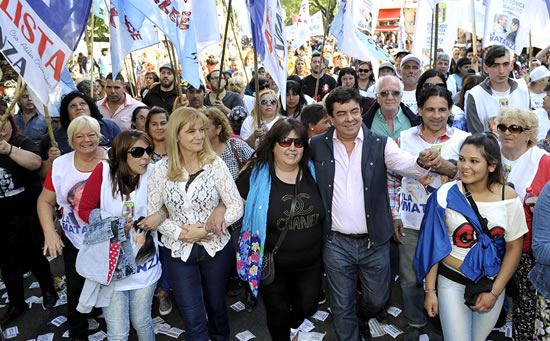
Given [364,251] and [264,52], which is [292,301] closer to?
[364,251]

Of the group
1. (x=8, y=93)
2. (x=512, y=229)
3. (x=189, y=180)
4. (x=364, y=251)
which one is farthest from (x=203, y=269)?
(x=8, y=93)

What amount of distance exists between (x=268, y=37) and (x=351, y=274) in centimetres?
224

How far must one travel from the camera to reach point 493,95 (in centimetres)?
471

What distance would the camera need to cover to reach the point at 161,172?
10.7 feet

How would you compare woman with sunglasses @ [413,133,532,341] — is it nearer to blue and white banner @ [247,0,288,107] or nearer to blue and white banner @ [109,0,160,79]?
blue and white banner @ [247,0,288,107]

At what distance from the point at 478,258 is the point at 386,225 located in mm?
701

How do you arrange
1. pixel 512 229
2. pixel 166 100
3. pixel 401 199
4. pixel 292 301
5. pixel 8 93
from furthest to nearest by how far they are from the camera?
1. pixel 8 93
2. pixel 166 100
3. pixel 401 199
4. pixel 292 301
5. pixel 512 229

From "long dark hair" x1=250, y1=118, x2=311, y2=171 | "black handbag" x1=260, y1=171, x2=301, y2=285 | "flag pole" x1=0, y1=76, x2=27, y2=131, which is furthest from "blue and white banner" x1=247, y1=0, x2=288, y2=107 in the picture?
"flag pole" x1=0, y1=76, x2=27, y2=131

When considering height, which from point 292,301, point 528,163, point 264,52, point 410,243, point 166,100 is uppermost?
point 264,52

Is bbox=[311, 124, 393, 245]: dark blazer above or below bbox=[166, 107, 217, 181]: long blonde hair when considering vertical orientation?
below

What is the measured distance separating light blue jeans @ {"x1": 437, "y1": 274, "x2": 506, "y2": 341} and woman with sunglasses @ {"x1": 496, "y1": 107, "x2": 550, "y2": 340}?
27 centimetres

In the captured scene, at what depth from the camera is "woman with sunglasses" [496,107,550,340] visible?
303 centimetres

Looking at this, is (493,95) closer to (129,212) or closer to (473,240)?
(473,240)

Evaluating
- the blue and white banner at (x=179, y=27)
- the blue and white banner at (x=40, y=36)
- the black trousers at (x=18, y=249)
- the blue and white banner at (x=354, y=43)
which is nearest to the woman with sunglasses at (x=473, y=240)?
the blue and white banner at (x=179, y=27)
